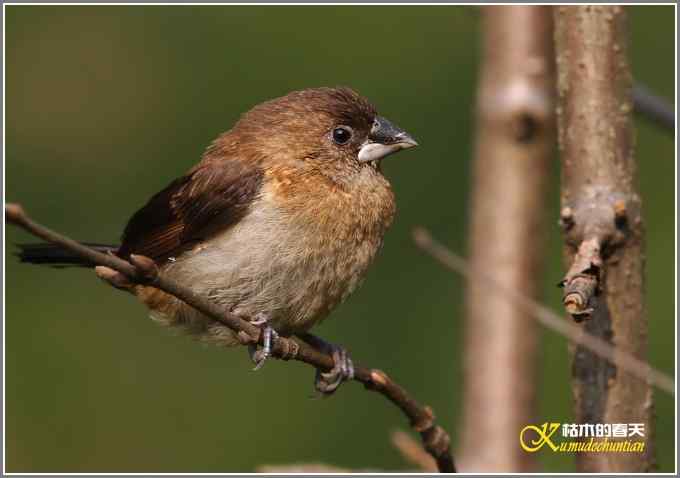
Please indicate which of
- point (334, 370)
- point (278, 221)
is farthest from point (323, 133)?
point (334, 370)

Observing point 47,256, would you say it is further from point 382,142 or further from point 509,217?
point 509,217

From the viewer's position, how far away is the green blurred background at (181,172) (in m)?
5.71

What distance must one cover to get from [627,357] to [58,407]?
12.3ft

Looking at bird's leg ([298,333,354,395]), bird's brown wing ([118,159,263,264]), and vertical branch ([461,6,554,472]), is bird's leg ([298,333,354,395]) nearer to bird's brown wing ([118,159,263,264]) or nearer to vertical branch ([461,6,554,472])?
vertical branch ([461,6,554,472])

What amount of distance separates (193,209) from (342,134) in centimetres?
65

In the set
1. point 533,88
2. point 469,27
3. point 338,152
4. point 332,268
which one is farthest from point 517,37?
point 469,27

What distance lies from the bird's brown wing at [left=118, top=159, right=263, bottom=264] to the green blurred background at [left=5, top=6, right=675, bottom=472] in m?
1.71

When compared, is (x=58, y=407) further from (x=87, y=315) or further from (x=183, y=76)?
(x=183, y=76)

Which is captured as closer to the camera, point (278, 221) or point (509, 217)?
point (278, 221)

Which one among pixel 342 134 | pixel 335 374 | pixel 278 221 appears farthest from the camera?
pixel 342 134

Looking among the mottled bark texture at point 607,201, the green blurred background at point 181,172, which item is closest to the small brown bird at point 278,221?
the mottled bark texture at point 607,201

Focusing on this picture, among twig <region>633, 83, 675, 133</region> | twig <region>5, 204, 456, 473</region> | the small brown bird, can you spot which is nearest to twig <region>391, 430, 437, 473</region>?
twig <region>5, 204, 456, 473</region>

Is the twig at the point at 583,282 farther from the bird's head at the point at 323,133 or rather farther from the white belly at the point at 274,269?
the bird's head at the point at 323,133

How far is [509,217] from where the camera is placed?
12.6ft
